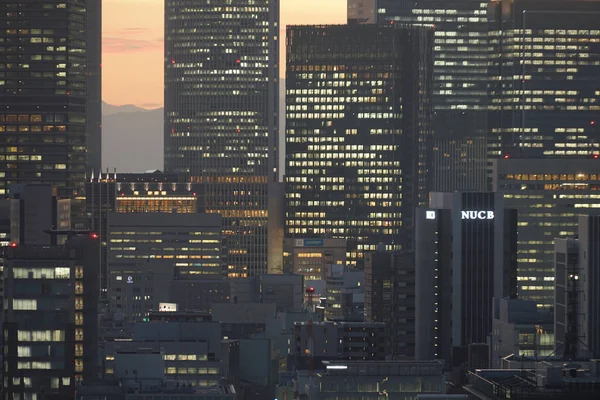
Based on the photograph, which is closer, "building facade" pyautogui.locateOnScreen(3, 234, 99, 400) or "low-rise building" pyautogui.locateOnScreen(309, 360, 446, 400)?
"building facade" pyautogui.locateOnScreen(3, 234, 99, 400)

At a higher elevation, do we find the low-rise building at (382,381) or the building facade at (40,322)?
the building facade at (40,322)

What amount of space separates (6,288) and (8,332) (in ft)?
13.0

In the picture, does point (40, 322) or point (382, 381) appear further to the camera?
point (382, 381)

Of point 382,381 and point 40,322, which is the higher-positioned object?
point 40,322

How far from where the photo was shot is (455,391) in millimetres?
184000

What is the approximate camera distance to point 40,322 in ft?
575

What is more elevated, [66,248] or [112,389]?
[66,248]

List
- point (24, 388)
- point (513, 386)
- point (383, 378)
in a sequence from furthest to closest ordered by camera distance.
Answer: point (383, 378)
point (24, 388)
point (513, 386)

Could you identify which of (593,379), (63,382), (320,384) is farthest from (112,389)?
(593,379)

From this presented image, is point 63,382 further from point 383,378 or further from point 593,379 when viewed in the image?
point 593,379

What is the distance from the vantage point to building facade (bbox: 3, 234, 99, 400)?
174 m

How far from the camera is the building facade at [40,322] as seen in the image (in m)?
174

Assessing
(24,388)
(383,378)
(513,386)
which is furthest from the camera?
(383,378)

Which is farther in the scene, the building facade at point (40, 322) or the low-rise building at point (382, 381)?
the low-rise building at point (382, 381)
